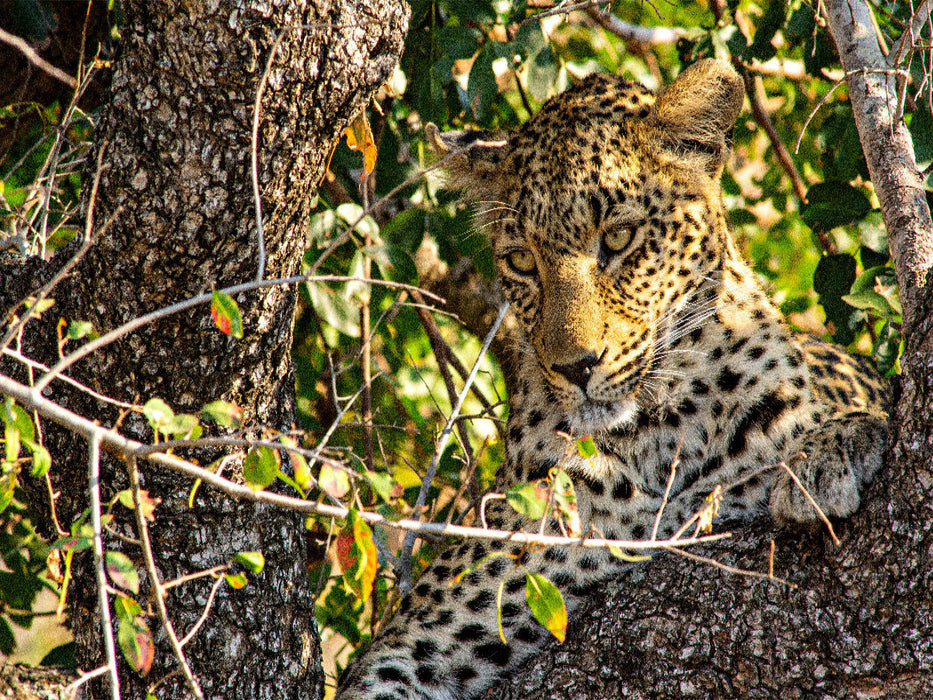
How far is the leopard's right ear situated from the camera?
3.79 meters

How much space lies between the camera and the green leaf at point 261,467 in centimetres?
189

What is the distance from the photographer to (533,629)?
3291 millimetres

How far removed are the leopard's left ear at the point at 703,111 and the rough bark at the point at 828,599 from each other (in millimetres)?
510

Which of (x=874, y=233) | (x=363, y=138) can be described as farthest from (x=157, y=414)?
(x=874, y=233)

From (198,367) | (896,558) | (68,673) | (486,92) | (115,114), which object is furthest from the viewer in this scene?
(486,92)

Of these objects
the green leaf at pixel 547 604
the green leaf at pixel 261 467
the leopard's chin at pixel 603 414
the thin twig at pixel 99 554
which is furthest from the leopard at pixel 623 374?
the thin twig at pixel 99 554

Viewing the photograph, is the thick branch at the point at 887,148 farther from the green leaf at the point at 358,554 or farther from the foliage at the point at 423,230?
the green leaf at the point at 358,554

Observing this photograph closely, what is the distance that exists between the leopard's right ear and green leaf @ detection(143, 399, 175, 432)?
215cm

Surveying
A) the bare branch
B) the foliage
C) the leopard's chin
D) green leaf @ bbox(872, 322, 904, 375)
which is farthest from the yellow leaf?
the bare branch

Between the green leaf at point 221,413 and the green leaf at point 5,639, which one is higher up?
the green leaf at point 221,413

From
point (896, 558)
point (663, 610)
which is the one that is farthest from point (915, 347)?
point (663, 610)

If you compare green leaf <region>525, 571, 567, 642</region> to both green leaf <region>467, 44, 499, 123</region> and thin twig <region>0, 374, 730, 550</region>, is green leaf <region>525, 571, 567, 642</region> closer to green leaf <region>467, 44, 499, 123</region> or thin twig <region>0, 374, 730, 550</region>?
thin twig <region>0, 374, 730, 550</region>

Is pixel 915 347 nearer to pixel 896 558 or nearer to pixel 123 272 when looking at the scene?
pixel 896 558

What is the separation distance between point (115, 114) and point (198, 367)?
679mm
